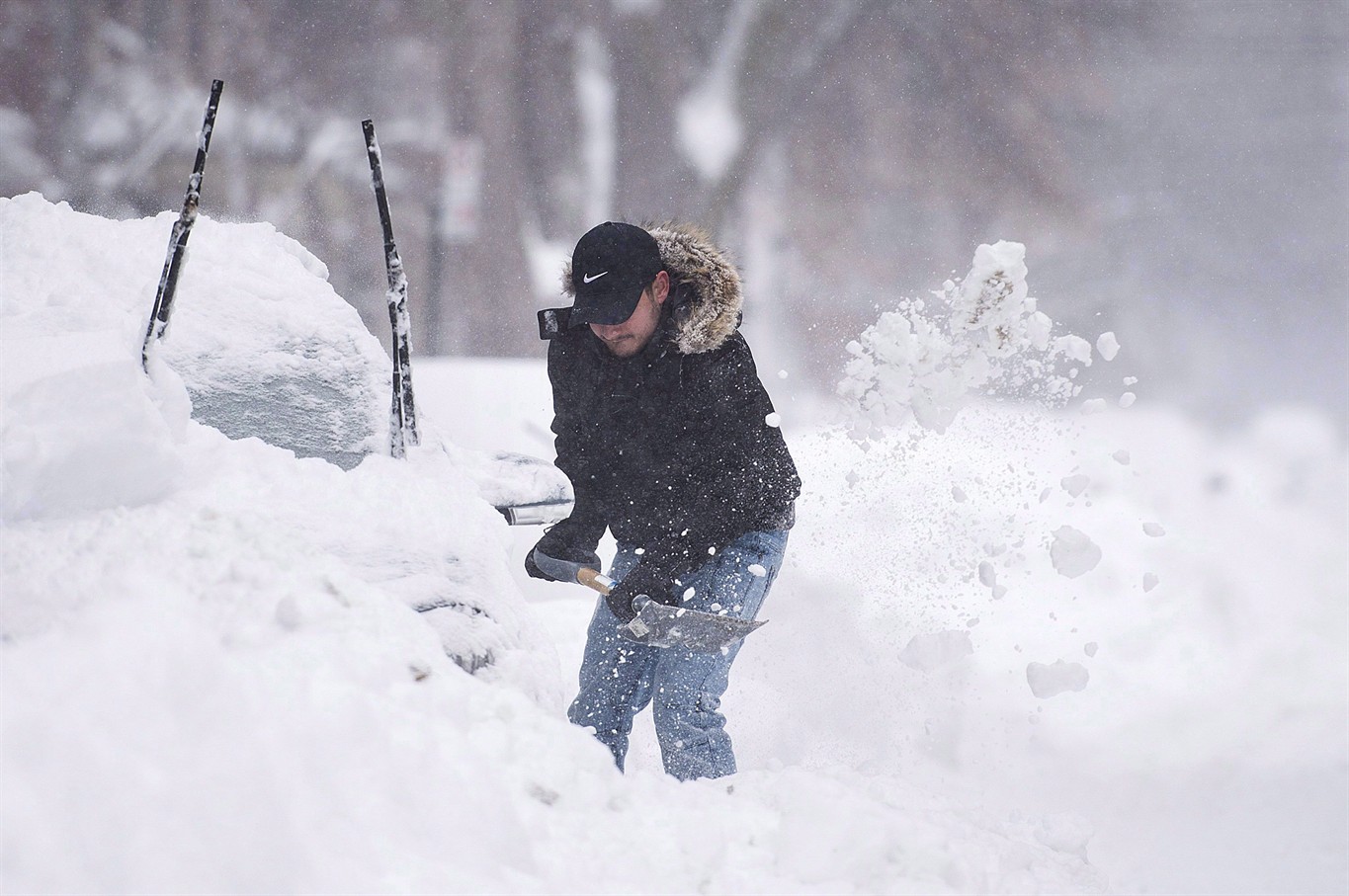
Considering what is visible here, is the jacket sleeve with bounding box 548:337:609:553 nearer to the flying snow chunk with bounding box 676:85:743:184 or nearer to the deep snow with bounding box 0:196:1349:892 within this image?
the deep snow with bounding box 0:196:1349:892

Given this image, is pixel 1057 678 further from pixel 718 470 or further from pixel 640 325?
pixel 640 325

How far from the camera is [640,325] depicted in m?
2.07

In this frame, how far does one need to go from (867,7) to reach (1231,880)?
9485mm

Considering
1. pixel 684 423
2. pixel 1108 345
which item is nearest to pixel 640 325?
pixel 684 423

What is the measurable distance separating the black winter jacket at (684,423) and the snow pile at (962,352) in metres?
0.73

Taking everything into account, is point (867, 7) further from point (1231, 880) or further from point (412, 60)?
point (1231, 880)

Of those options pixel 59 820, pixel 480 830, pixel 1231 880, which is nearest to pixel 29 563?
pixel 59 820

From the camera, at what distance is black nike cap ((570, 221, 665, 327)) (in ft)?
6.52

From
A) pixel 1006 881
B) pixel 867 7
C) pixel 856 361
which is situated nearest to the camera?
pixel 1006 881

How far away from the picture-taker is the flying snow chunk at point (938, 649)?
2.58 metres

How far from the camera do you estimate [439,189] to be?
8422 mm

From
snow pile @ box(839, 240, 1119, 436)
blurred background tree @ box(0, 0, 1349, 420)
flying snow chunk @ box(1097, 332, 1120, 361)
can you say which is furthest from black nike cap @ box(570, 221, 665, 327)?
blurred background tree @ box(0, 0, 1349, 420)

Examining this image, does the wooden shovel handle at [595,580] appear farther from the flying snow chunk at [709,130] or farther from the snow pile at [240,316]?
the flying snow chunk at [709,130]

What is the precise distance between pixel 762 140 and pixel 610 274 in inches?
314
